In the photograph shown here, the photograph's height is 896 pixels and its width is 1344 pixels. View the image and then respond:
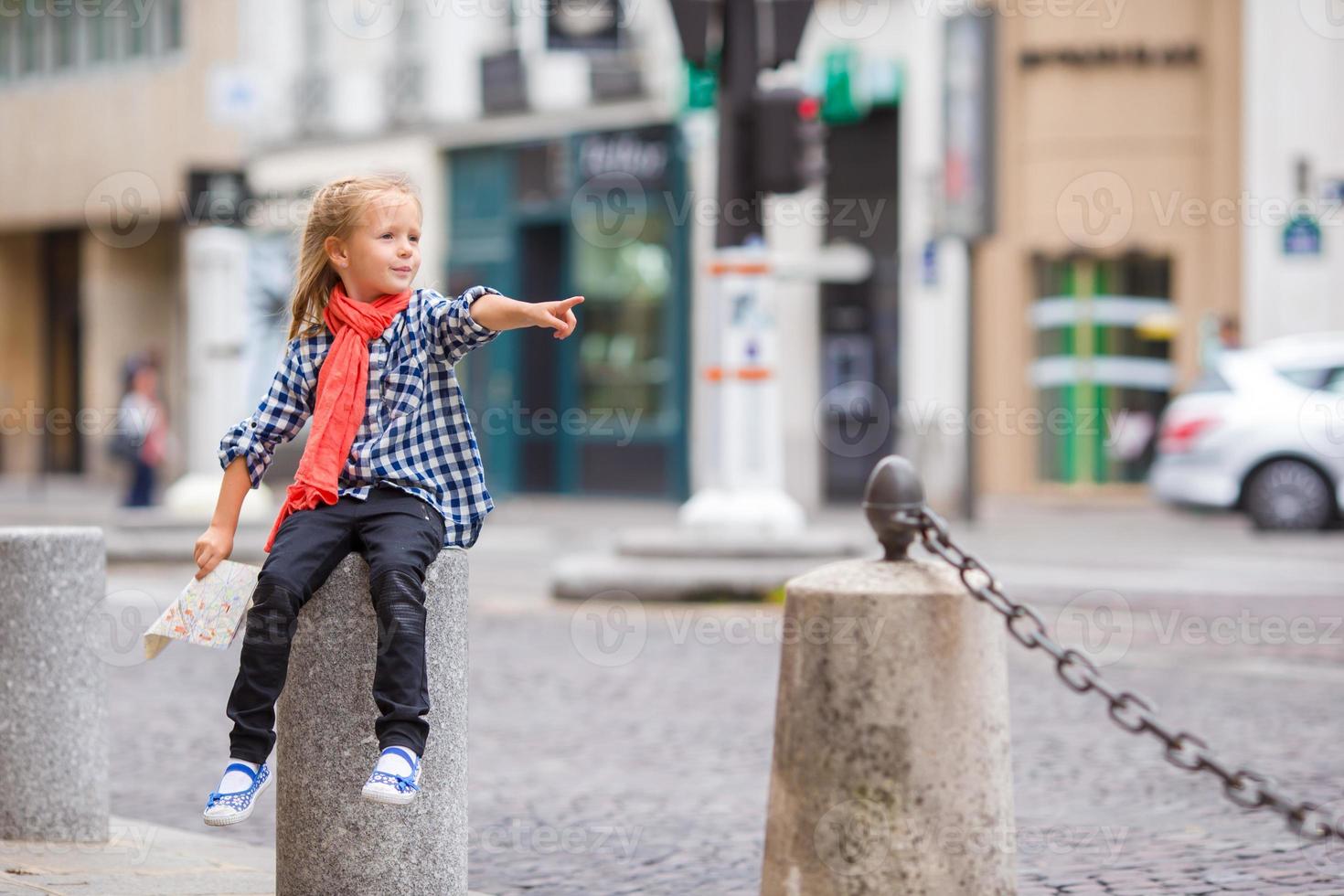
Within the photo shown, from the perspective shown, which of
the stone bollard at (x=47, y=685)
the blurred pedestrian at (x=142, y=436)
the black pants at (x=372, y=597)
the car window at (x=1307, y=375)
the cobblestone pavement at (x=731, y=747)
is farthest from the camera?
the blurred pedestrian at (x=142, y=436)

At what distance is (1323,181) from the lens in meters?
20.4

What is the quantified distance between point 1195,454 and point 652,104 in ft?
26.3

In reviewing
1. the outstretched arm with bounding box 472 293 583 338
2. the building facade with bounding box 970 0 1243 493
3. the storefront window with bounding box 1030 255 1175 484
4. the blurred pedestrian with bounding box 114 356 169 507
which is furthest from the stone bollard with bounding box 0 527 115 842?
the storefront window with bounding box 1030 255 1175 484

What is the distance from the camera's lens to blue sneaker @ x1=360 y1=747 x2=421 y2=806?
150 inches

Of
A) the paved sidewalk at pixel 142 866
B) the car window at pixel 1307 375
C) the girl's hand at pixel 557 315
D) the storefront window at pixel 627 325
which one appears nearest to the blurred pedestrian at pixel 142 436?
the storefront window at pixel 627 325

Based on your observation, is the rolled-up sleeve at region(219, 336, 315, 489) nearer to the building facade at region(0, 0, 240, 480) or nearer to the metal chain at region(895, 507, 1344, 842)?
the metal chain at region(895, 507, 1344, 842)

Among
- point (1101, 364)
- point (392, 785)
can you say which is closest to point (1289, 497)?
point (1101, 364)

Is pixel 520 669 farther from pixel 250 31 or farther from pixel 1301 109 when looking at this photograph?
pixel 250 31

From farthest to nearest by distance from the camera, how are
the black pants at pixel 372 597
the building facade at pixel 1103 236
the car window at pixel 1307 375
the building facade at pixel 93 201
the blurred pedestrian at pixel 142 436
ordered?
1. the building facade at pixel 93 201
2. the building facade at pixel 1103 236
3. the blurred pedestrian at pixel 142 436
4. the car window at pixel 1307 375
5. the black pants at pixel 372 597

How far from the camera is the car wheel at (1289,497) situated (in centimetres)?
1688

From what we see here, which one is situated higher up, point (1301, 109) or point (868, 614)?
point (1301, 109)

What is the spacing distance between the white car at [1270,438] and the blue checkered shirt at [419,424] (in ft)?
44.7

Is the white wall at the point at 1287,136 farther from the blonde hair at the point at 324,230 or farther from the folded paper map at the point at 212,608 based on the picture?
the folded paper map at the point at 212,608

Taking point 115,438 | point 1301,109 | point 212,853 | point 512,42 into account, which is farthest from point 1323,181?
point 212,853
